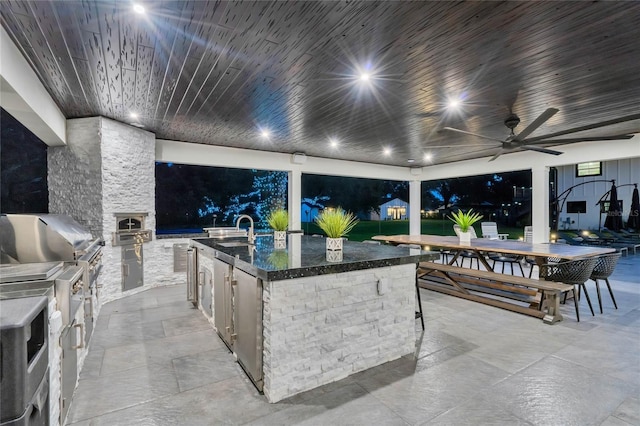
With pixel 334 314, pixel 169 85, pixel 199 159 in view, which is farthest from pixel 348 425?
pixel 199 159

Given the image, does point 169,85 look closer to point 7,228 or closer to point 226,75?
Result: point 226,75

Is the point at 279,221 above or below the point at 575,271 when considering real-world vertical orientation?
above

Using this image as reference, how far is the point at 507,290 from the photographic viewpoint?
4500mm

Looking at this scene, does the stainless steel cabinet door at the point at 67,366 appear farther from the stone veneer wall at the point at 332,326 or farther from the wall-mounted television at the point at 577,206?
the wall-mounted television at the point at 577,206

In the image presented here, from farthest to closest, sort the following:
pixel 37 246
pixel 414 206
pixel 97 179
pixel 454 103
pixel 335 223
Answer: pixel 414 206, pixel 97 179, pixel 454 103, pixel 335 223, pixel 37 246

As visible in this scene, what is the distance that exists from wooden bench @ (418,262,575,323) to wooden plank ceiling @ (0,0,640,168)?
2286 millimetres

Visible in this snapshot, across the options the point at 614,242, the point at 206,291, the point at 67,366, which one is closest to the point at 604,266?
the point at 206,291

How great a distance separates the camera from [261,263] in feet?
7.33

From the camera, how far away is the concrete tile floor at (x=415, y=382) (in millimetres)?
1949

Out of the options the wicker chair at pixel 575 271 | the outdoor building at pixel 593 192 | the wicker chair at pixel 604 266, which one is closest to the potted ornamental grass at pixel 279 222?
the wicker chair at pixel 575 271

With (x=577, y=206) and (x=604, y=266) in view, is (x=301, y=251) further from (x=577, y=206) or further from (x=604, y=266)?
(x=577, y=206)

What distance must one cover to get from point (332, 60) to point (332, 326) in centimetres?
229

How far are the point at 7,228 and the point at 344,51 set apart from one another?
121 inches

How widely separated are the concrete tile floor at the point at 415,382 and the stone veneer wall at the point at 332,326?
0.40 feet
